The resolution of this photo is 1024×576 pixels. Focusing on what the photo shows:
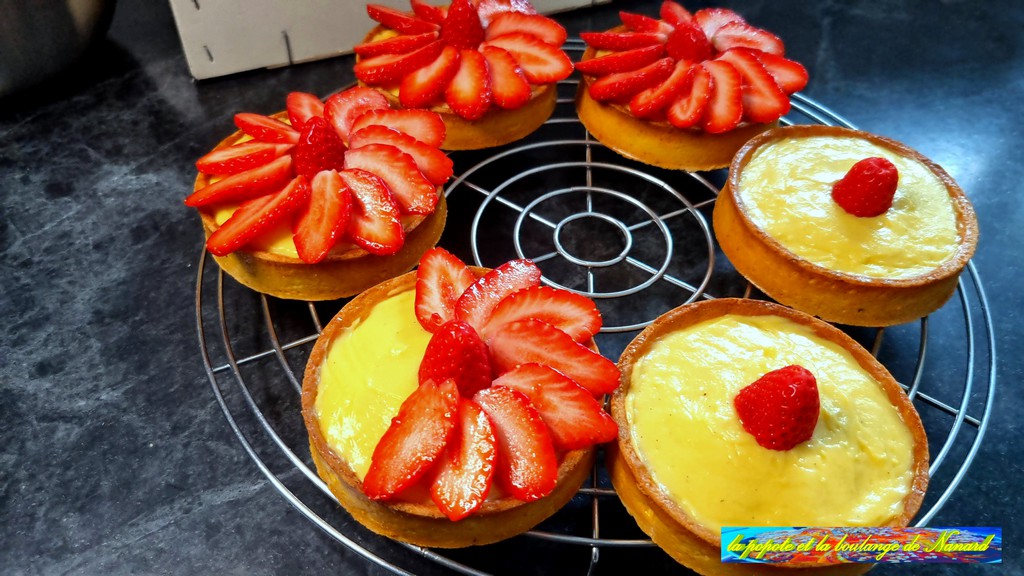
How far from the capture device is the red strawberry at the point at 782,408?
1.88 m

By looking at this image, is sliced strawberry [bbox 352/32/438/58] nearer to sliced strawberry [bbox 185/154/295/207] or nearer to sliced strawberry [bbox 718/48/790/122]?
sliced strawberry [bbox 185/154/295/207]

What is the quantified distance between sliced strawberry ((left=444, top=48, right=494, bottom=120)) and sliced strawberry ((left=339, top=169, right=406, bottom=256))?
0.53 m

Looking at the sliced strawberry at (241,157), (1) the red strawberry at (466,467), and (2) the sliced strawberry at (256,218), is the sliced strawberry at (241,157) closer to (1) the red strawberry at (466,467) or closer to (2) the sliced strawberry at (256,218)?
(2) the sliced strawberry at (256,218)

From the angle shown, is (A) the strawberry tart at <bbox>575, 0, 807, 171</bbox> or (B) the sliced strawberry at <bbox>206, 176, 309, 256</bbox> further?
(A) the strawberry tart at <bbox>575, 0, 807, 171</bbox>

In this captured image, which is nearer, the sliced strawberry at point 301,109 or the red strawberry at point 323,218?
the red strawberry at point 323,218

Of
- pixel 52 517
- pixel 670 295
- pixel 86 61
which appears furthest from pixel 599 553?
pixel 86 61

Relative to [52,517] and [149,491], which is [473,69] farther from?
[52,517]

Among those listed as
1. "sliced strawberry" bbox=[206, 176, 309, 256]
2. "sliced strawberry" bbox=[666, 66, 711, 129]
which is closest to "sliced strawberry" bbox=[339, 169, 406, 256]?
"sliced strawberry" bbox=[206, 176, 309, 256]

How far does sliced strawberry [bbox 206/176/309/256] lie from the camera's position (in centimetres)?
239

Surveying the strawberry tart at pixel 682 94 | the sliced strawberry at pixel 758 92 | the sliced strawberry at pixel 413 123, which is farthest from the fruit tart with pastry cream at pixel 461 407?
the sliced strawberry at pixel 758 92

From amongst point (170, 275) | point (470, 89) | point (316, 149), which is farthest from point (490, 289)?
point (170, 275)

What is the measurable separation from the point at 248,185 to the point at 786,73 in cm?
204

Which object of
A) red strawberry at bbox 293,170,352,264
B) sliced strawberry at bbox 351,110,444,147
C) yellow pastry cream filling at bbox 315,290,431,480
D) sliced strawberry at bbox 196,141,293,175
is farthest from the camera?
sliced strawberry at bbox 351,110,444,147

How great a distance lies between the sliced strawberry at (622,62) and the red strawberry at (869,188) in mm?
870
